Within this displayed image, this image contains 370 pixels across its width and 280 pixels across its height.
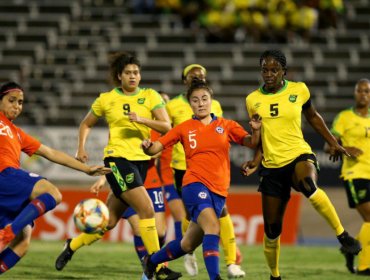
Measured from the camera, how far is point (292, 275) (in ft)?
37.7

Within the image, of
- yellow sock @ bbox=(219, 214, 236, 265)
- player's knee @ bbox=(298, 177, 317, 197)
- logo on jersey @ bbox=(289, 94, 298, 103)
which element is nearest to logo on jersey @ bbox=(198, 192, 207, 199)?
player's knee @ bbox=(298, 177, 317, 197)

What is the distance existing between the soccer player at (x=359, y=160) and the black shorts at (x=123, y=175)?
330 cm

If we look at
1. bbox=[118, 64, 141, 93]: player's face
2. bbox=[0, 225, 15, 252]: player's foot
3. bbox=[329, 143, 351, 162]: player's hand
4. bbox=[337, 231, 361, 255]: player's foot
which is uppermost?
bbox=[118, 64, 141, 93]: player's face

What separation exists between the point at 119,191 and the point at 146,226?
51cm

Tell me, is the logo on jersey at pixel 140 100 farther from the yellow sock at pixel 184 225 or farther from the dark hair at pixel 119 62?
the yellow sock at pixel 184 225

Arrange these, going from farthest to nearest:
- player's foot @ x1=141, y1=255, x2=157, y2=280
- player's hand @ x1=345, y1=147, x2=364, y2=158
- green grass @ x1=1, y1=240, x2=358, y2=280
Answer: player's hand @ x1=345, y1=147, x2=364, y2=158, green grass @ x1=1, y1=240, x2=358, y2=280, player's foot @ x1=141, y1=255, x2=157, y2=280

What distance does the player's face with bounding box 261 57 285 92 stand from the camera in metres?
9.27

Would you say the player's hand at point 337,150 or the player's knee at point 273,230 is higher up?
the player's hand at point 337,150

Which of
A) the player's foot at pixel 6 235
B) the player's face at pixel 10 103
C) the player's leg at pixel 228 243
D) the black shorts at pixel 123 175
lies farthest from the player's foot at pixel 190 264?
the player's foot at pixel 6 235

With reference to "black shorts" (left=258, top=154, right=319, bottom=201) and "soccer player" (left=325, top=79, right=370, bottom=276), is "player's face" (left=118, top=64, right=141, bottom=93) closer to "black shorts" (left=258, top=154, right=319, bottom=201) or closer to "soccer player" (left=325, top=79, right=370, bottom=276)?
"black shorts" (left=258, top=154, right=319, bottom=201)

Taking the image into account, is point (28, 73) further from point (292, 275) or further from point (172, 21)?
point (292, 275)

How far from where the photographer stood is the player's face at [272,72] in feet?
30.4

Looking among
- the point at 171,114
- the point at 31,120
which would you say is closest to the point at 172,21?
the point at 31,120

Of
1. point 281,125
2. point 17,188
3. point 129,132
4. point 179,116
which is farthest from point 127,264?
point 281,125
